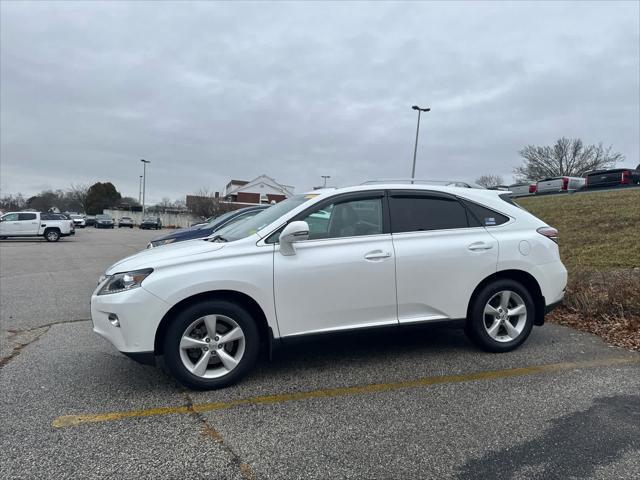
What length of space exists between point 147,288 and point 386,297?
6.69ft

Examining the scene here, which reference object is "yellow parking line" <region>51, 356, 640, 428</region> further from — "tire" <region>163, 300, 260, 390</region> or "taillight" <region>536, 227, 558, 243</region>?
"taillight" <region>536, 227, 558, 243</region>

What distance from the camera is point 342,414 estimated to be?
3.30 metres

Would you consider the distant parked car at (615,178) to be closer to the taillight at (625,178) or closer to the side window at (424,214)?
the taillight at (625,178)

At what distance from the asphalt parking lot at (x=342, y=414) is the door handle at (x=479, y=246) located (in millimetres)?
1087

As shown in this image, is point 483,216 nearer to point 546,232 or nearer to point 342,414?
point 546,232

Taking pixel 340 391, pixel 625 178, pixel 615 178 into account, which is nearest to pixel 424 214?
pixel 340 391

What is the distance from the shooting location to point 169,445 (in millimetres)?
2896

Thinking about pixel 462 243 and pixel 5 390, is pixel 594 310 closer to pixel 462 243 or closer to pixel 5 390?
pixel 462 243

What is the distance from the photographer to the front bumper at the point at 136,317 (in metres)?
3.48

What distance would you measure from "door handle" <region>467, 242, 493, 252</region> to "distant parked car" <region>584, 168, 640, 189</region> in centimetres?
2433

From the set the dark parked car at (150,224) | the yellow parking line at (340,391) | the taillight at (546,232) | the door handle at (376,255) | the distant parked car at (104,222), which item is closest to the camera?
the yellow parking line at (340,391)

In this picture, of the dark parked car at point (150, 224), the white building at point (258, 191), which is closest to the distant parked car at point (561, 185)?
the dark parked car at point (150, 224)

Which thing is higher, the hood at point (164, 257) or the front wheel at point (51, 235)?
the hood at point (164, 257)

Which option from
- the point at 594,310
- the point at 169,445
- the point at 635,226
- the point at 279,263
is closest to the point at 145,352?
the point at 169,445
